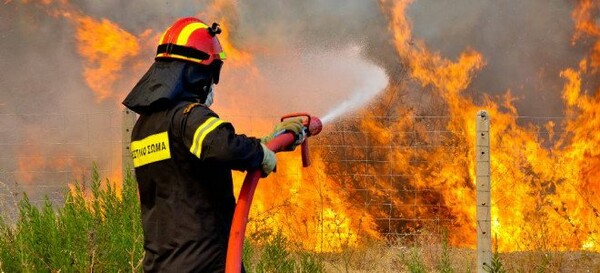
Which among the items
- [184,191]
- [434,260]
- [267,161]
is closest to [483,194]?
[434,260]

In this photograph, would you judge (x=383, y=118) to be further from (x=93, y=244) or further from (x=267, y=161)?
(x=267, y=161)

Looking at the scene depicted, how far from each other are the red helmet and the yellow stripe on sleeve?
421 millimetres

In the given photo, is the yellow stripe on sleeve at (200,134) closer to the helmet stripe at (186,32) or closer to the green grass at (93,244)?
the helmet stripe at (186,32)

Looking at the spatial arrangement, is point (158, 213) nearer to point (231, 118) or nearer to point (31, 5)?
point (231, 118)

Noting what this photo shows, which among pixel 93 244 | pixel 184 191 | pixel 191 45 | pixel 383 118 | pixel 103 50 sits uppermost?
pixel 103 50

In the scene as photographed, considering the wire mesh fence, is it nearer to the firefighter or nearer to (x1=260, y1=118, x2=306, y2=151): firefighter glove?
(x1=260, y1=118, x2=306, y2=151): firefighter glove

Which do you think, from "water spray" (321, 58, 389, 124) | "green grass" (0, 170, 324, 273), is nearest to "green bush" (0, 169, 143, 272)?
"green grass" (0, 170, 324, 273)

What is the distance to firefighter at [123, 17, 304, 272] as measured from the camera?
299cm

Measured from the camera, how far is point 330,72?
10.4 m

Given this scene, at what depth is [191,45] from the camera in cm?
316

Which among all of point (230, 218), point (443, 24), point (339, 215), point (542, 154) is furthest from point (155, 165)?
point (443, 24)

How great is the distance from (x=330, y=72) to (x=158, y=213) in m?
7.44

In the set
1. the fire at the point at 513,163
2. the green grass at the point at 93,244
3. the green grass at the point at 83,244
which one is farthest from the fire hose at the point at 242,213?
the fire at the point at 513,163

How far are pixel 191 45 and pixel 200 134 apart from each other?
51cm
